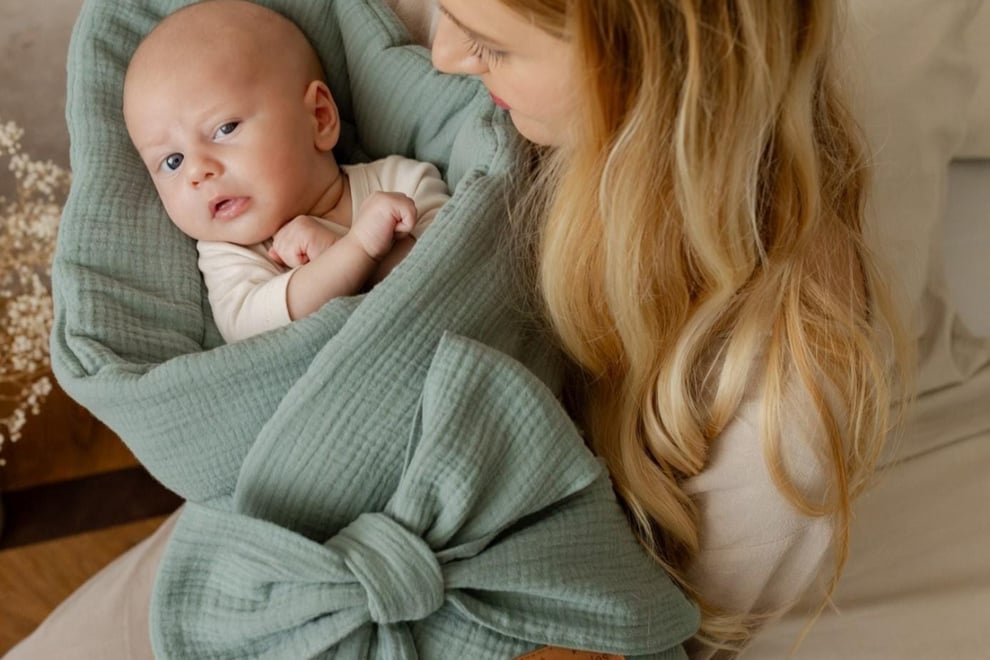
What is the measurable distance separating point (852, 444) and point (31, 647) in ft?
2.85

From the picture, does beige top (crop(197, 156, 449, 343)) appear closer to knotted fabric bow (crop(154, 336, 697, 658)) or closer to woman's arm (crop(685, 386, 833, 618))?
knotted fabric bow (crop(154, 336, 697, 658))

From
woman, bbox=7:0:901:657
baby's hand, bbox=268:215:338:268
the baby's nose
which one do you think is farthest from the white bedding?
the baby's nose

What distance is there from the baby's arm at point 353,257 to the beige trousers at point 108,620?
0.42m

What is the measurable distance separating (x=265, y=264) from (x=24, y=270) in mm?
414

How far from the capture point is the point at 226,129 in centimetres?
94

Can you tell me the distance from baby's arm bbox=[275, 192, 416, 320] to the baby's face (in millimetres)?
113

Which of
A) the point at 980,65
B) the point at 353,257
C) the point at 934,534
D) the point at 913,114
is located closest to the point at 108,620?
the point at 353,257

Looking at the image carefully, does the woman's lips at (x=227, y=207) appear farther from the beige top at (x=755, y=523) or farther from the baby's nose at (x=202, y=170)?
the beige top at (x=755, y=523)

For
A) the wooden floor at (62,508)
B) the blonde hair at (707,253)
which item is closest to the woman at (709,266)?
the blonde hair at (707,253)

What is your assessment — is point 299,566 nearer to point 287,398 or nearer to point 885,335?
point 287,398

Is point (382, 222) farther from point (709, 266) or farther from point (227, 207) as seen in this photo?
point (709, 266)

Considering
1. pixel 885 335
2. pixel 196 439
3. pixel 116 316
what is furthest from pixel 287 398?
pixel 885 335

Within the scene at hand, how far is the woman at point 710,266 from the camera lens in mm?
635

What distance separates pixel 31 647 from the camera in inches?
41.4
